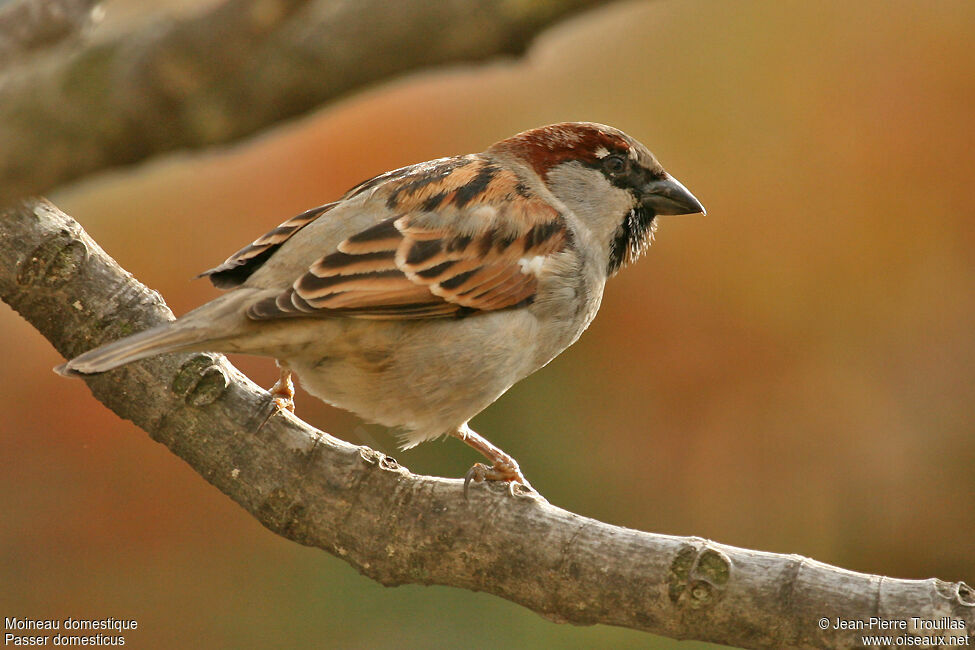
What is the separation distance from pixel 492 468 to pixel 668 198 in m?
1.13

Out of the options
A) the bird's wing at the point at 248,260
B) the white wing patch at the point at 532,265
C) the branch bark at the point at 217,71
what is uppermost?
the white wing patch at the point at 532,265

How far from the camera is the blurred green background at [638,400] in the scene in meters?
3.62

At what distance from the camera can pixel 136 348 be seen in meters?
2.30

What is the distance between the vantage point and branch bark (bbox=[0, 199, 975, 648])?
225 cm

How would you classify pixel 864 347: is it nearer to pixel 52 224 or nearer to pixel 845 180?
pixel 845 180

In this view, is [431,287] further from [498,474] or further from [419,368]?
[498,474]

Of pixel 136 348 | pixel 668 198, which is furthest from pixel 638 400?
pixel 136 348

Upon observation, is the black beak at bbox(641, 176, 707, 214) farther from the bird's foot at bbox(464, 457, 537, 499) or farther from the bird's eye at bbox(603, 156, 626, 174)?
the bird's foot at bbox(464, 457, 537, 499)

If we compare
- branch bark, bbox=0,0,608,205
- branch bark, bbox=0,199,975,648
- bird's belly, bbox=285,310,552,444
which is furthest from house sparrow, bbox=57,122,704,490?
branch bark, bbox=0,0,608,205

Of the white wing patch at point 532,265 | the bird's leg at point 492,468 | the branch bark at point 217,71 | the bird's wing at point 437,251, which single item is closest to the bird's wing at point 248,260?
the bird's wing at point 437,251

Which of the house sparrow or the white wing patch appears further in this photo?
the white wing patch

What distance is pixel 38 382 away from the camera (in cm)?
364

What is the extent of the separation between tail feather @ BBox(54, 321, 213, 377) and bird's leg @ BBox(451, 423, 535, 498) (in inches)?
29.6

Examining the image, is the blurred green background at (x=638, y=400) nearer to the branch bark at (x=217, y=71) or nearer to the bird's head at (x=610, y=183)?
the bird's head at (x=610, y=183)
